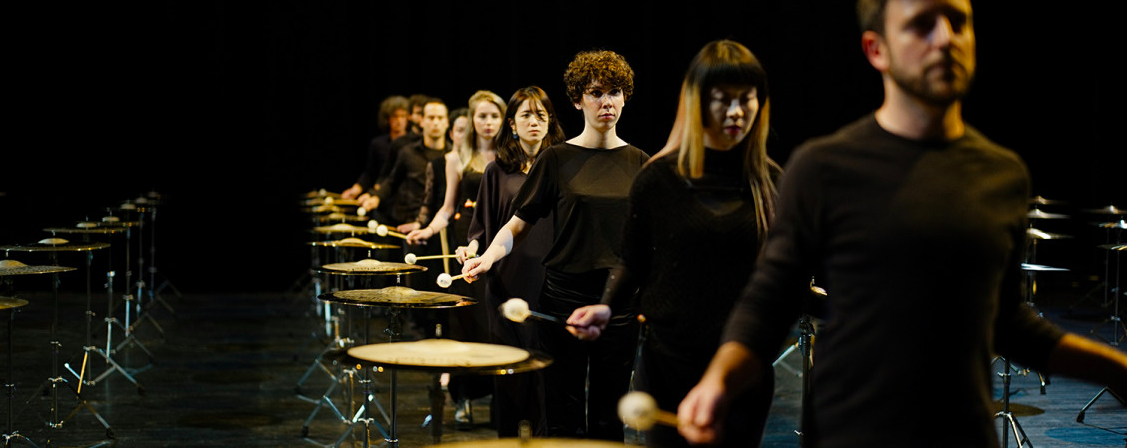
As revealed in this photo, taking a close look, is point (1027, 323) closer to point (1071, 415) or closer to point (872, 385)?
point (872, 385)

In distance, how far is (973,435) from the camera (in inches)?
64.1

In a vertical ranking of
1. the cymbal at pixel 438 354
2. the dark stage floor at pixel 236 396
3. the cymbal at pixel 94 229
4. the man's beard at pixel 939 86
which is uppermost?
the man's beard at pixel 939 86

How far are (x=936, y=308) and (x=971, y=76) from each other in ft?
1.10

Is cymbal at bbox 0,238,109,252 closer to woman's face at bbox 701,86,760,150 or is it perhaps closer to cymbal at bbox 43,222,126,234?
cymbal at bbox 43,222,126,234

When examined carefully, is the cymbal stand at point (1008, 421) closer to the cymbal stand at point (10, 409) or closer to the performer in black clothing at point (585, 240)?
the performer in black clothing at point (585, 240)

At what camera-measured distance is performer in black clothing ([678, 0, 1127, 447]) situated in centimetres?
160

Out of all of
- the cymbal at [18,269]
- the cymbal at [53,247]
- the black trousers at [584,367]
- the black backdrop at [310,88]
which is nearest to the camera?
the black trousers at [584,367]

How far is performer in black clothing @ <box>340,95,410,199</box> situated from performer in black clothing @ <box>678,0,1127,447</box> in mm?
7464

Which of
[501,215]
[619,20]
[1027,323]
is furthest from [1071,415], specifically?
[619,20]

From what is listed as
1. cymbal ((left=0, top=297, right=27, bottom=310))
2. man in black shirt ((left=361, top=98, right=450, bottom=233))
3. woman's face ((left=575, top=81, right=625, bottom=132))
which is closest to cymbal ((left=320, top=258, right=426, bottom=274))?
woman's face ((left=575, top=81, right=625, bottom=132))

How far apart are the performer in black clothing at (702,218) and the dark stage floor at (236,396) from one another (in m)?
2.82

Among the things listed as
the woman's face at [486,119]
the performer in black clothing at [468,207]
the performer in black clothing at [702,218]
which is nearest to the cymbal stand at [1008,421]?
the performer in black clothing at [468,207]

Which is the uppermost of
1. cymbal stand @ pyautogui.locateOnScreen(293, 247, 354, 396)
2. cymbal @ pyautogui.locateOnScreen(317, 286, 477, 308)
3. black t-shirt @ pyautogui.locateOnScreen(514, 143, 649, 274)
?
black t-shirt @ pyautogui.locateOnScreen(514, 143, 649, 274)

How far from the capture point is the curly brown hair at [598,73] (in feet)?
12.0
